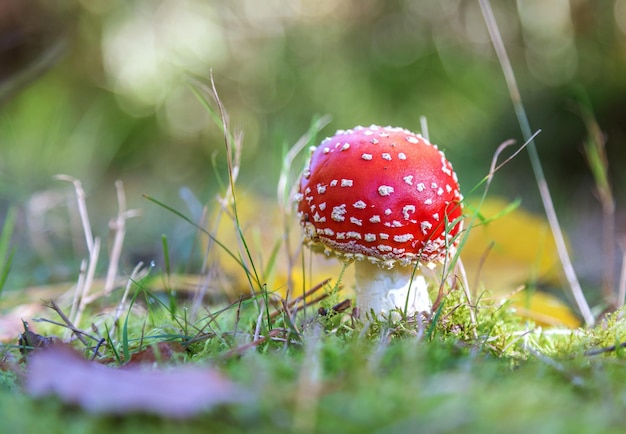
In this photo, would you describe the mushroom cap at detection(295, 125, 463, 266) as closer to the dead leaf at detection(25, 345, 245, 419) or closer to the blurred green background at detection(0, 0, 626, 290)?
the dead leaf at detection(25, 345, 245, 419)

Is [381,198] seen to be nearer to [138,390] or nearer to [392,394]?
[392,394]

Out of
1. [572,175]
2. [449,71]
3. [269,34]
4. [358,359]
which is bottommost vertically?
[358,359]

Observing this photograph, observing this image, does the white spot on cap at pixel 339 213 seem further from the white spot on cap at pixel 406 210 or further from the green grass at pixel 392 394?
the green grass at pixel 392 394

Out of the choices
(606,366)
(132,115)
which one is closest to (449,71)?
(132,115)

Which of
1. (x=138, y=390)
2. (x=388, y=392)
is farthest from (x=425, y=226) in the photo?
(x=138, y=390)

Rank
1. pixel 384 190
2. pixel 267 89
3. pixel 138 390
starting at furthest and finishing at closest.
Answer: pixel 267 89 < pixel 384 190 < pixel 138 390

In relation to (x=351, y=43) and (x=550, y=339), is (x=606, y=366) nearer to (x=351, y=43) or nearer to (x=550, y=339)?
(x=550, y=339)

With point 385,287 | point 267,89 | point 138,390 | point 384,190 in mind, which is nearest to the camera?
point 138,390
